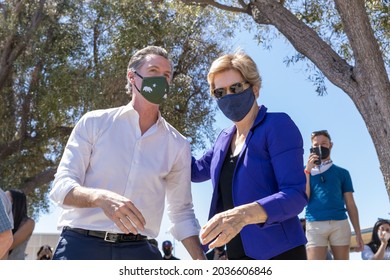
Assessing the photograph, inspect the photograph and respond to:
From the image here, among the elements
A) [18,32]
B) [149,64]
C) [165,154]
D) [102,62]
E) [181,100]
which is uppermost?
[18,32]

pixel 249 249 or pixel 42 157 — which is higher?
pixel 42 157

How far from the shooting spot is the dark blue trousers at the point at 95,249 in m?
3.01

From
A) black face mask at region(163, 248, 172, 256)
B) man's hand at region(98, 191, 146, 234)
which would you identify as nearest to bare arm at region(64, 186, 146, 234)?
man's hand at region(98, 191, 146, 234)

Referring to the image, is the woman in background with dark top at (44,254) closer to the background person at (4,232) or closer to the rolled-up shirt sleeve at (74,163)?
the rolled-up shirt sleeve at (74,163)

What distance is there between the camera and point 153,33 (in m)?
15.3

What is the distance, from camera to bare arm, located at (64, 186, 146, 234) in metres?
2.58

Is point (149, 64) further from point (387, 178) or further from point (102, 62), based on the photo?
point (102, 62)

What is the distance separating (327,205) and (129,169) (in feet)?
14.1

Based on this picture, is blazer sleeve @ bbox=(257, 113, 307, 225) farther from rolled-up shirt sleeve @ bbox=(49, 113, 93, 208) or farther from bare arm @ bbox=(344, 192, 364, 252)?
bare arm @ bbox=(344, 192, 364, 252)

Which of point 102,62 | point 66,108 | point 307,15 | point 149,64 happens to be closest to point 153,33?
point 102,62

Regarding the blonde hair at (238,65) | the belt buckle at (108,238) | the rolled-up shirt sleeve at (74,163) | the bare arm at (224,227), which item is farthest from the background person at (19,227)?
the bare arm at (224,227)

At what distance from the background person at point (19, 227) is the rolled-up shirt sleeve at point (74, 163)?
3.35 meters
